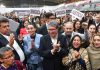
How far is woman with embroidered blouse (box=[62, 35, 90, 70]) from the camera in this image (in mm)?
7145

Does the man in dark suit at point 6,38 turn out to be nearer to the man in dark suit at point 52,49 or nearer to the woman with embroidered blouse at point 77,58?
the man in dark suit at point 52,49

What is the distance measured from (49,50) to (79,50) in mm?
574

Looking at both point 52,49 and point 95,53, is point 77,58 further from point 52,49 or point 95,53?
point 52,49

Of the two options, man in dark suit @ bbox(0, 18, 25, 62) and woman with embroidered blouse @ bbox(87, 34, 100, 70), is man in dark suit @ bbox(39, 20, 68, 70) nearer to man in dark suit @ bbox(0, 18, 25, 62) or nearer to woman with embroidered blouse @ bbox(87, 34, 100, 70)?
woman with embroidered blouse @ bbox(87, 34, 100, 70)

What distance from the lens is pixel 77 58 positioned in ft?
23.3

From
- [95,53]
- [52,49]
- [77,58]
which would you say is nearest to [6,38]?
[52,49]

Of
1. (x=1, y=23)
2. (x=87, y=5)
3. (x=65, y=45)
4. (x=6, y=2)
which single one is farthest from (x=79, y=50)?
(x=6, y=2)

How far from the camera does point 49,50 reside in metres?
7.42

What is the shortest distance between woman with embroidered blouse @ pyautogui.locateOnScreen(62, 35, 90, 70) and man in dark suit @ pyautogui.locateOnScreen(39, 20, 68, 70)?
14 centimetres

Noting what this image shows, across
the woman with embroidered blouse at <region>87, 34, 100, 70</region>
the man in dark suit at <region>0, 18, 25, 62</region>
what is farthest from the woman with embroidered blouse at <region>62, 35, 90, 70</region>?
the man in dark suit at <region>0, 18, 25, 62</region>

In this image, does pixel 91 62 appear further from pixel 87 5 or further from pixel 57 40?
pixel 87 5

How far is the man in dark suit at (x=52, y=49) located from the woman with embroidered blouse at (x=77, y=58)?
137mm

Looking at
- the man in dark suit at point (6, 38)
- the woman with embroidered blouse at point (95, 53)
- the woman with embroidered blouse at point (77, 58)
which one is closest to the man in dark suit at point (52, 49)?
the woman with embroidered blouse at point (77, 58)

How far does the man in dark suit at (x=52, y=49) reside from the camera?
734cm
